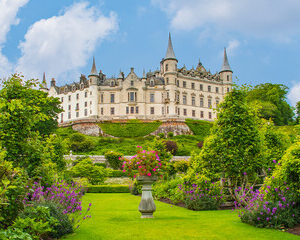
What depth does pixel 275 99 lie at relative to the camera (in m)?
68.1

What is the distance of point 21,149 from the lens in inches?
346

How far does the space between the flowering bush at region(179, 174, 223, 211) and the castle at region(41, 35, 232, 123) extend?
51271 mm

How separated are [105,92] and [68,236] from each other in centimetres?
6184

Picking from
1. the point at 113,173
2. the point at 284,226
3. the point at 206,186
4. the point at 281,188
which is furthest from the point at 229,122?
the point at 113,173

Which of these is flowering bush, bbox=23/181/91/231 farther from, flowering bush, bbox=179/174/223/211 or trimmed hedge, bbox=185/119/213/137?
trimmed hedge, bbox=185/119/213/137

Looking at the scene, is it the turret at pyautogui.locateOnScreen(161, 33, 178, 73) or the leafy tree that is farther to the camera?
the turret at pyautogui.locateOnScreen(161, 33, 178, 73)

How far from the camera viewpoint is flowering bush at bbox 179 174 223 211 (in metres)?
13.3

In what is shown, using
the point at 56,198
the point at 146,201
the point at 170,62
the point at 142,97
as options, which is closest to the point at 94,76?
the point at 142,97

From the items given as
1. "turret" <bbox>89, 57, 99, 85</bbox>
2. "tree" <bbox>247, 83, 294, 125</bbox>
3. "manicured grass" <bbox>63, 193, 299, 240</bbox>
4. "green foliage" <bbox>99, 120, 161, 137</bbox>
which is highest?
Result: "turret" <bbox>89, 57, 99, 85</bbox>

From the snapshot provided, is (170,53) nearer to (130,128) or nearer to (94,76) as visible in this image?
(94,76)

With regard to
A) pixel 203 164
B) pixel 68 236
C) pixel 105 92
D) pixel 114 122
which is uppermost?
pixel 105 92

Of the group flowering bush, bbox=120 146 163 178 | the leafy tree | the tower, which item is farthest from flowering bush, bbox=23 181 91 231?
the tower

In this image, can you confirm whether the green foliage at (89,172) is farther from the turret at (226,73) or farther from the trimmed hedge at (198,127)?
the turret at (226,73)

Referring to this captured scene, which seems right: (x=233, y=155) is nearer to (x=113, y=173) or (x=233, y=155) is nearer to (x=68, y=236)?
(x=68, y=236)
